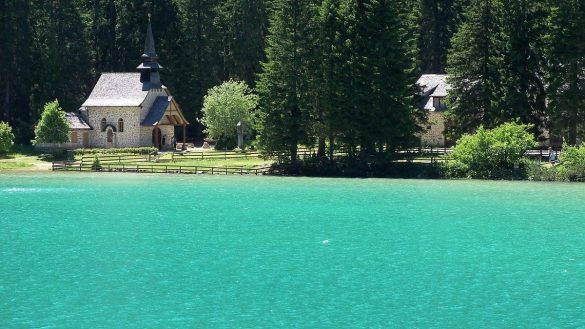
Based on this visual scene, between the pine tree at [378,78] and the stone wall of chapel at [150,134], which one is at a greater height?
the pine tree at [378,78]

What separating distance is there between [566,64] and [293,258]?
43.9m

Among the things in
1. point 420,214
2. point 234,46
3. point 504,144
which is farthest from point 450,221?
point 234,46

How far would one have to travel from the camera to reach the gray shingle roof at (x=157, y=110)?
96.9 metres

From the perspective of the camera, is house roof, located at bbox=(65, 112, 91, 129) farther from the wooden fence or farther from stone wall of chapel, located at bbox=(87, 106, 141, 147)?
the wooden fence

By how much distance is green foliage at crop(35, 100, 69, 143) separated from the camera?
89.3 m

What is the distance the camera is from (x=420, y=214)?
50125mm

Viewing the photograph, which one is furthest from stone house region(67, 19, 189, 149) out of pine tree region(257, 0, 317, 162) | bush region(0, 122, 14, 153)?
pine tree region(257, 0, 317, 162)

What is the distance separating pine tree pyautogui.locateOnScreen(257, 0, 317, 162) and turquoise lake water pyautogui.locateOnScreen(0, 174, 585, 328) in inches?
568

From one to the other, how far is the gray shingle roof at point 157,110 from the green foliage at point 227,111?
440 cm

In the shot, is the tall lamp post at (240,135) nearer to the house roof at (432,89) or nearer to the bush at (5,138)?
the house roof at (432,89)

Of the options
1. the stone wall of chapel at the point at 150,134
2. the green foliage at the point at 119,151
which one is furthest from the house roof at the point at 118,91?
the green foliage at the point at 119,151

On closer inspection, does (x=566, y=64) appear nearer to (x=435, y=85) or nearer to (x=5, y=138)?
(x=435, y=85)

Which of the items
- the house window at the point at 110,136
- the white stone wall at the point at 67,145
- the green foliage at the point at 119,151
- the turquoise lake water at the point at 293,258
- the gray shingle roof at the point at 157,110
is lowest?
the turquoise lake water at the point at 293,258

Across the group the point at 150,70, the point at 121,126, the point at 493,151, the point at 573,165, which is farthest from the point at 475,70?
the point at 121,126
